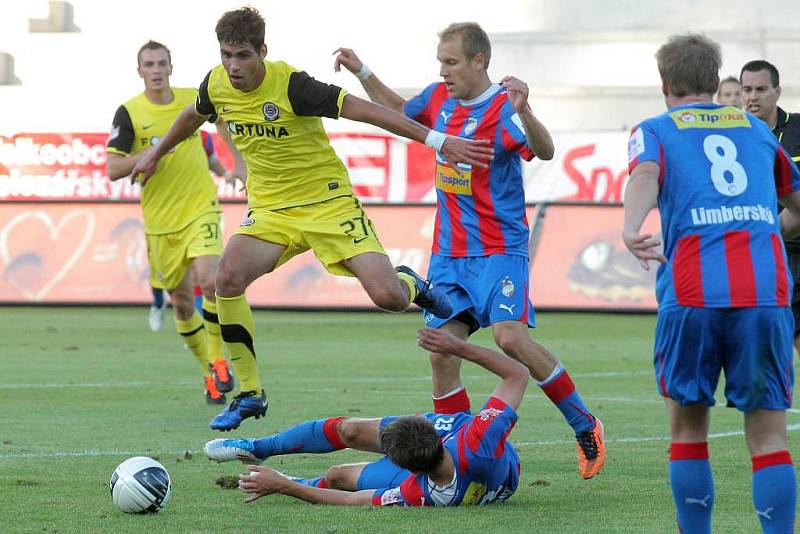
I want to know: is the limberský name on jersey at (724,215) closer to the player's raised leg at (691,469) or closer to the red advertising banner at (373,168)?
the player's raised leg at (691,469)

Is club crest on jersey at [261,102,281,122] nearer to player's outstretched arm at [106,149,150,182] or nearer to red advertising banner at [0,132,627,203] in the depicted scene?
player's outstretched arm at [106,149,150,182]

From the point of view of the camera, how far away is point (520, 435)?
8492 mm

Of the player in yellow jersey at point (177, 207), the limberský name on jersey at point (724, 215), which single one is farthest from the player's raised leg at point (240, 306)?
the limberský name on jersey at point (724, 215)

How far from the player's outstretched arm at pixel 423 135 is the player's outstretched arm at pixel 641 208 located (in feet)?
7.18

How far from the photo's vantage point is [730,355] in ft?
16.1

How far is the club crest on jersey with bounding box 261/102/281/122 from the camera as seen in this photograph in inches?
303

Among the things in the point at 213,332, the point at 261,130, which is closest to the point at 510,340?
the point at 261,130

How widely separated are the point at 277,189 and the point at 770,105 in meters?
2.89

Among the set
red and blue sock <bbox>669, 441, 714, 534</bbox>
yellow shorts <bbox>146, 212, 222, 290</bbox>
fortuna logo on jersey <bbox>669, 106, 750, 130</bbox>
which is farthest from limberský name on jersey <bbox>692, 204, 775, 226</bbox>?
yellow shorts <bbox>146, 212, 222, 290</bbox>

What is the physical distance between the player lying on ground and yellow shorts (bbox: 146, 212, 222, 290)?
4.48 metres

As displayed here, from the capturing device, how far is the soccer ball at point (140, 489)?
591 cm

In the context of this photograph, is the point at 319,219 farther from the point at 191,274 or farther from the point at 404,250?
the point at 404,250

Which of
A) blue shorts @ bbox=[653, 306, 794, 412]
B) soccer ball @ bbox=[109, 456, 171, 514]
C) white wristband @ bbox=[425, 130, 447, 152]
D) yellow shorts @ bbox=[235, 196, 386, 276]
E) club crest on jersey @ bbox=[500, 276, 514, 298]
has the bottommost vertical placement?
soccer ball @ bbox=[109, 456, 171, 514]

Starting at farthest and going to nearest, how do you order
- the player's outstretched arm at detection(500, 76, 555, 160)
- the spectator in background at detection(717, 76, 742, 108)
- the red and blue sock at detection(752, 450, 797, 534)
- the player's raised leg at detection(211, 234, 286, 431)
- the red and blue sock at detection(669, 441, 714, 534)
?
the spectator in background at detection(717, 76, 742, 108)
the player's raised leg at detection(211, 234, 286, 431)
the player's outstretched arm at detection(500, 76, 555, 160)
the red and blue sock at detection(669, 441, 714, 534)
the red and blue sock at detection(752, 450, 797, 534)
